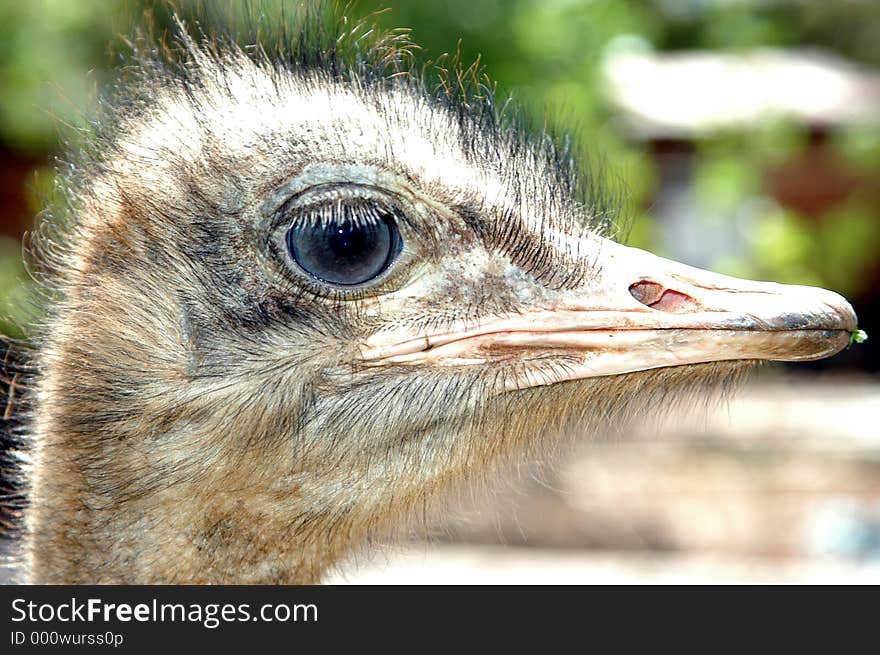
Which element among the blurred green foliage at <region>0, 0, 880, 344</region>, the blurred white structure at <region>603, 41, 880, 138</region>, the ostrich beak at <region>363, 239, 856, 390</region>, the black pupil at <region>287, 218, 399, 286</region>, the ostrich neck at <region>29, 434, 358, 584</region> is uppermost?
the blurred white structure at <region>603, 41, 880, 138</region>

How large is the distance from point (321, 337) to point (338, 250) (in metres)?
0.14

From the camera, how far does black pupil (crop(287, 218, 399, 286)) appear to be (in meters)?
1.90

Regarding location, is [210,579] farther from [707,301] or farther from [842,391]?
[842,391]

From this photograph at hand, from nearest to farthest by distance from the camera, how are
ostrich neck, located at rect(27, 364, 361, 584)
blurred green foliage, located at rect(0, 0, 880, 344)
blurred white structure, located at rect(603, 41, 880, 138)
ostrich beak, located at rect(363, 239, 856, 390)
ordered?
ostrich beak, located at rect(363, 239, 856, 390) → ostrich neck, located at rect(27, 364, 361, 584) → blurred green foliage, located at rect(0, 0, 880, 344) → blurred white structure, located at rect(603, 41, 880, 138)

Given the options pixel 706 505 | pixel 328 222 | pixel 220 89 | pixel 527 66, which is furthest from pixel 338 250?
pixel 706 505

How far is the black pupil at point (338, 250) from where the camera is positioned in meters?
1.90

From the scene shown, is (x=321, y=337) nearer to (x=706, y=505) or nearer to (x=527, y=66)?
(x=527, y=66)

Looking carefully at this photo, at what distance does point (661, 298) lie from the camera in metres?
1.91

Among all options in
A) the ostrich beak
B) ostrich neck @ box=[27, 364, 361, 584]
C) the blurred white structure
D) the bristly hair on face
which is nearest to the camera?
the ostrich beak

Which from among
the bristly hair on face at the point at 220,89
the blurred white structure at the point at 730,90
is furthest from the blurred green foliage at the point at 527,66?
the bristly hair on face at the point at 220,89

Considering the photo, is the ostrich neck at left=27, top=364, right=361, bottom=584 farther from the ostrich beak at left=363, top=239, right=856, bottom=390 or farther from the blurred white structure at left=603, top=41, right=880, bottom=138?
the blurred white structure at left=603, top=41, right=880, bottom=138

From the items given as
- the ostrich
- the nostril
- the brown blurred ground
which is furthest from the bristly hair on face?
the brown blurred ground

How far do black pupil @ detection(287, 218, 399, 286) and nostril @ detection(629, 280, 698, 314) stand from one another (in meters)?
0.41

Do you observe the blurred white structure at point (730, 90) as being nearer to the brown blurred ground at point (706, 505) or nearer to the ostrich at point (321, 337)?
the brown blurred ground at point (706, 505)
